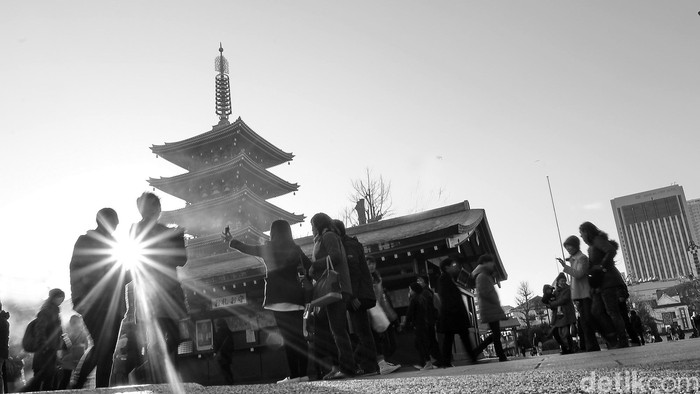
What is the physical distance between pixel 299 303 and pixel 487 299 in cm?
299

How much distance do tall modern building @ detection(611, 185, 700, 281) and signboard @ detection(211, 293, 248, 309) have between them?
559 ft

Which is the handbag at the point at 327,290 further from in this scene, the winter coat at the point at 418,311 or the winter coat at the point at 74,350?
the winter coat at the point at 74,350

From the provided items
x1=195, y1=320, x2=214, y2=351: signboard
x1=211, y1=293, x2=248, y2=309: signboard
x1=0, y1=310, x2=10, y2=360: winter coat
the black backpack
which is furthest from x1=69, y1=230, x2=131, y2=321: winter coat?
x1=195, y1=320, x2=214, y2=351: signboard

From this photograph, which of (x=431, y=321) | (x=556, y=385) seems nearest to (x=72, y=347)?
(x=431, y=321)

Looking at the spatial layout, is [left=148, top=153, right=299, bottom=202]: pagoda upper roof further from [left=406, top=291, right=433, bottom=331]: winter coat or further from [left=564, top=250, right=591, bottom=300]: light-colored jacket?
[left=564, top=250, right=591, bottom=300]: light-colored jacket

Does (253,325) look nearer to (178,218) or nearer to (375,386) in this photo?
(375,386)

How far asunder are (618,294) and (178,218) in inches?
883

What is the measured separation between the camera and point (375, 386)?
214cm

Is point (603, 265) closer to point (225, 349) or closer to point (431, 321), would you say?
point (431, 321)

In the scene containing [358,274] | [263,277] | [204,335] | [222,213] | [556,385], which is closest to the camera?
[556,385]

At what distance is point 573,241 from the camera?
21.8ft

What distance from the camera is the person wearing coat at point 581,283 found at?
20.6 ft

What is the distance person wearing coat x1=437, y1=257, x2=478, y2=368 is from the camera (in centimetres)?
648

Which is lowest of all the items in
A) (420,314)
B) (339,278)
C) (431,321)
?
(431,321)
